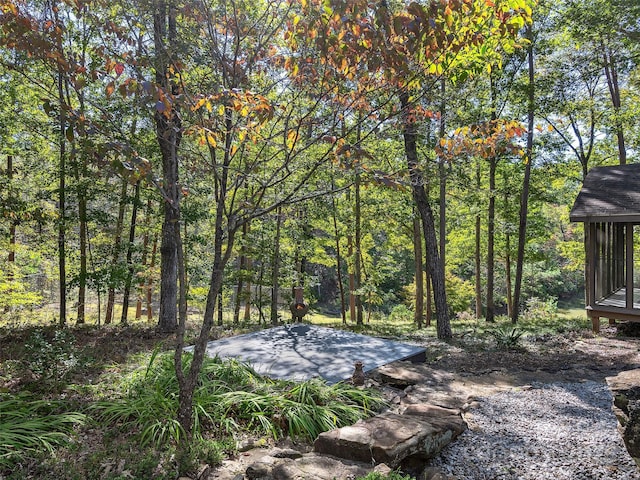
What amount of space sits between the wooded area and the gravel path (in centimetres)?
208

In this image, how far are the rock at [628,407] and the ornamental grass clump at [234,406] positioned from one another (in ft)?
6.22

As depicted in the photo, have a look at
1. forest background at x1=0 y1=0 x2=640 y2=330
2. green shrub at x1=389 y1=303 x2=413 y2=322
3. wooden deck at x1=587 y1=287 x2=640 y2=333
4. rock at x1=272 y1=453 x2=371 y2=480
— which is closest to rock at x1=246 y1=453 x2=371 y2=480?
rock at x1=272 y1=453 x2=371 y2=480

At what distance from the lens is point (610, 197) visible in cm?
726

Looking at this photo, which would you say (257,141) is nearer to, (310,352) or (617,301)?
(310,352)

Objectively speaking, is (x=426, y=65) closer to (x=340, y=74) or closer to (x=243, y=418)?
(x=340, y=74)

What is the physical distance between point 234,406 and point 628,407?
296cm

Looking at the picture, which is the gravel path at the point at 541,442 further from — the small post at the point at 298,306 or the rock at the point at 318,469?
the small post at the point at 298,306

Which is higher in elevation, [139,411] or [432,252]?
[432,252]

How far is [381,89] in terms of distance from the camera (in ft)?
11.3

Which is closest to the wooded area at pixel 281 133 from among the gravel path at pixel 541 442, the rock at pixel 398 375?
the gravel path at pixel 541 442

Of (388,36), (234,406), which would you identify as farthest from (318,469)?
(388,36)

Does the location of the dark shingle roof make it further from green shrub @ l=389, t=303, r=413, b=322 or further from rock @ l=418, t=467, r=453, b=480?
green shrub @ l=389, t=303, r=413, b=322

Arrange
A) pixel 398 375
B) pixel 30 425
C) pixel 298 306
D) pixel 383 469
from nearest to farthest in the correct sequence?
1. pixel 383 469
2. pixel 30 425
3. pixel 398 375
4. pixel 298 306

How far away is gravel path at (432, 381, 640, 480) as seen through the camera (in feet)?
9.27
